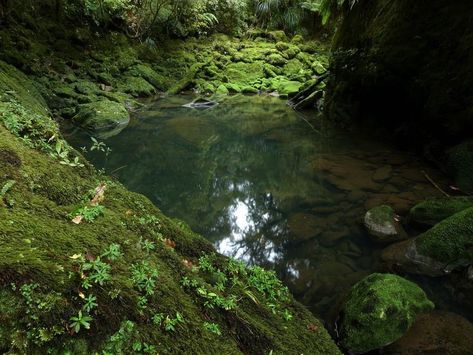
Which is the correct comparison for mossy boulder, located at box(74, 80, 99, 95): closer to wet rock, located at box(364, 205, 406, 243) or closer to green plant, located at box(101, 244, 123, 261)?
wet rock, located at box(364, 205, 406, 243)

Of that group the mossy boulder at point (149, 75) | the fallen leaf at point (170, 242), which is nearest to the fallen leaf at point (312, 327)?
the fallen leaf at point (170, 242)

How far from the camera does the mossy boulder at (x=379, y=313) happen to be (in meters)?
3.53

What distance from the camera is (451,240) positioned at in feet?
15.6

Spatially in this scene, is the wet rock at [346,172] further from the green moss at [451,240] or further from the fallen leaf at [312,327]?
the fallen leaf at [312,327]

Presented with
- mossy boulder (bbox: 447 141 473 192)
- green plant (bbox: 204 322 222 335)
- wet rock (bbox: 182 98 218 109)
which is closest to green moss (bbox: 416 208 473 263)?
mossy boulder (bbox: 447 141 473 192)

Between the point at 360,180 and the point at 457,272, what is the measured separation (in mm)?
2976

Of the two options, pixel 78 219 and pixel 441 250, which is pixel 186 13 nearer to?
pixel 441 250

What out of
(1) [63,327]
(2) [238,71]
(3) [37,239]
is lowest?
(2) [238,71]

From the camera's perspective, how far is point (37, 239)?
1730 millimetres

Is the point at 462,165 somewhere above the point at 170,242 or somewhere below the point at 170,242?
below

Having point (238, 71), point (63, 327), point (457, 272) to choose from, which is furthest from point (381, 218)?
point (238, 71)

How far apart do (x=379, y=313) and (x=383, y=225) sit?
227cm

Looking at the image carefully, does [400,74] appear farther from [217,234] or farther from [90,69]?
[90,69]

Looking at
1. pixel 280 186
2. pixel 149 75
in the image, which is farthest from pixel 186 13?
pixel 280 186
